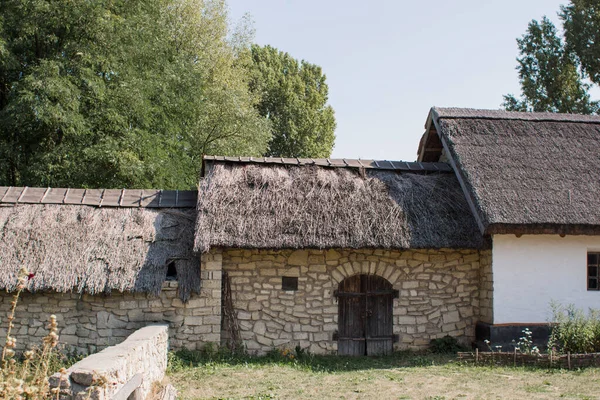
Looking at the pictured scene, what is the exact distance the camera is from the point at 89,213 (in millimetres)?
10617

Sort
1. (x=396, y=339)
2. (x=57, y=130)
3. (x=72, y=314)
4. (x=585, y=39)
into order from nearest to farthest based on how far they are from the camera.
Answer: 1. (x=72, y=314)
2. (x=396, y=339)
3. (x=57, y=130)
4. (x=585, y=39)

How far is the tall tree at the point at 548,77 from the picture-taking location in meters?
22.0

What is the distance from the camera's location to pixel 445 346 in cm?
1039

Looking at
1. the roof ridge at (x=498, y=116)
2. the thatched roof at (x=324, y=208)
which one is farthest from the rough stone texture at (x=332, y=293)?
the roof ridge at (x=498, y=116)

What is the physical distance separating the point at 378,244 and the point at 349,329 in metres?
1.79

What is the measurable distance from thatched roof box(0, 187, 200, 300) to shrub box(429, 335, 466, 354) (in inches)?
174

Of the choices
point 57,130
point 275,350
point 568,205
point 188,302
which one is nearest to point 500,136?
point 568,205

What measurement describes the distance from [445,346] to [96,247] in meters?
6.52

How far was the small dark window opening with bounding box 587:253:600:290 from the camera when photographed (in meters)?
10.6

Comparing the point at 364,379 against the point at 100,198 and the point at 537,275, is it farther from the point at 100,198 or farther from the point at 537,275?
the point at 100,198

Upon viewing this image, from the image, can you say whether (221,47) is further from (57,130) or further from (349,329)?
(349,329)

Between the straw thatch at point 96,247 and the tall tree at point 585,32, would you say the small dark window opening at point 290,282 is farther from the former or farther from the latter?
the tall tree at point 585,32

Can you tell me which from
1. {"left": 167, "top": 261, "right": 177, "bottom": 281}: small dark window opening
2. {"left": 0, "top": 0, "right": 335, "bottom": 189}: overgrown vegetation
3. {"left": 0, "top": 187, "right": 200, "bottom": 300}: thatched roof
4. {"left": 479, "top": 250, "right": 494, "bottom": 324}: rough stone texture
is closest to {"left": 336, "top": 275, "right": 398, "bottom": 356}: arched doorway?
{"left": 479, "top": 250, "right": 494, "bottom": 324}: rough stone texture

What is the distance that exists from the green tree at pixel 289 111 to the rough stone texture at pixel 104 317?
695 inches
